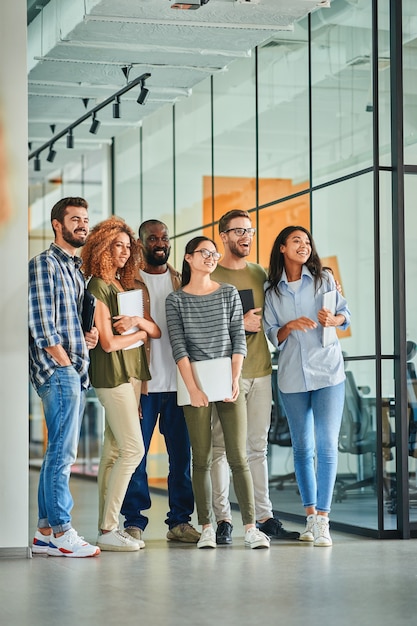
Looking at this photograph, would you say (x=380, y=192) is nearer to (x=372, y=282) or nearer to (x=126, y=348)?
(x=372, y=282)

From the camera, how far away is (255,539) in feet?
19.5

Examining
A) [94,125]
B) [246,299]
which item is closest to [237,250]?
[246,299]

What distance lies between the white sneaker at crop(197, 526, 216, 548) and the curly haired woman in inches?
13.1

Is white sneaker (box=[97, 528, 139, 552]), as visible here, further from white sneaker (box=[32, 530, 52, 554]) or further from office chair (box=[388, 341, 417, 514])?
office chair (box=[388, 341, 417, 514])

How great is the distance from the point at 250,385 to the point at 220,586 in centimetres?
171

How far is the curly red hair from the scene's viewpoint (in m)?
5.99

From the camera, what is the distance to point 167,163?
1030 centimetres

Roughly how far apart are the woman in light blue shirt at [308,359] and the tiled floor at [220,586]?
38 cm

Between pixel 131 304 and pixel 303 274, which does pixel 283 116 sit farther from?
pixel 131 304

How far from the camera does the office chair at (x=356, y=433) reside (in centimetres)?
658

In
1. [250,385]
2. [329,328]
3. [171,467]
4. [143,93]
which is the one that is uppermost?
[143,93]

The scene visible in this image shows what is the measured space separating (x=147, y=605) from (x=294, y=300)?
2418 mm

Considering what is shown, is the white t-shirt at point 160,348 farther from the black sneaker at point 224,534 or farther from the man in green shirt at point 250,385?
the black sneaker at point 224,534

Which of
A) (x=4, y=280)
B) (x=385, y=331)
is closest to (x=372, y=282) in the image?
(x=385, y=331)
